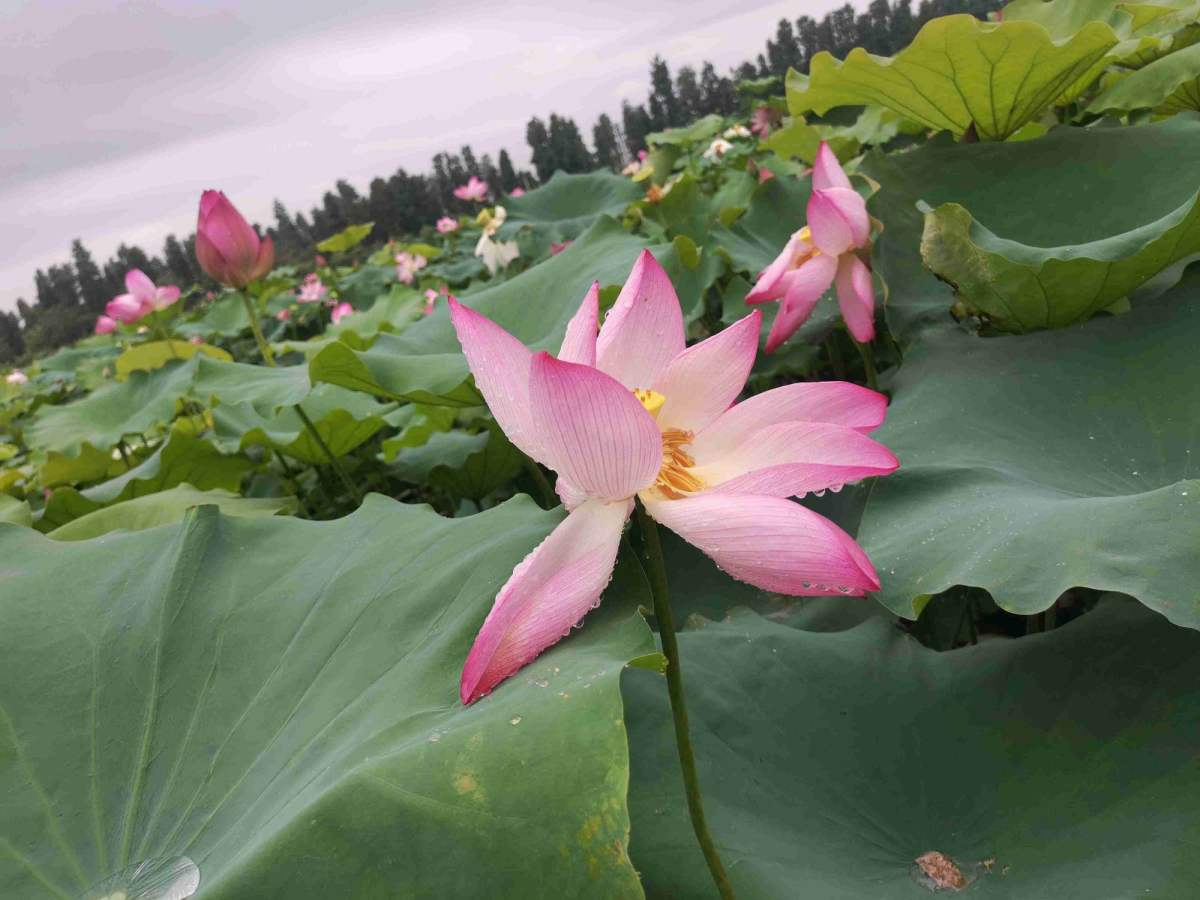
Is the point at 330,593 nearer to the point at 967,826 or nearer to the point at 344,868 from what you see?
the point at 344,868

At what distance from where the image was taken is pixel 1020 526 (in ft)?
2.42

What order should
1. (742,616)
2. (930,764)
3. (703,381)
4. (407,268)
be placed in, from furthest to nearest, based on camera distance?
(407,268)
(742,616)
(930,764)
(703,381)

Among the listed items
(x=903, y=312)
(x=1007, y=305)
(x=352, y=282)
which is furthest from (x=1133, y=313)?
(x=352, y=282)

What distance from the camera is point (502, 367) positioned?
572 mm

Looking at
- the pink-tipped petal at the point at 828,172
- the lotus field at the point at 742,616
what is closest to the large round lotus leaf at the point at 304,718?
the lotus field at the point at 742,616

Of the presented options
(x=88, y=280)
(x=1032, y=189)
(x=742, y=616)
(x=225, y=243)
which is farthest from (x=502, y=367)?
(x=88, y=280)

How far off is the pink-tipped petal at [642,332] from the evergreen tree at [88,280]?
13.3 metres

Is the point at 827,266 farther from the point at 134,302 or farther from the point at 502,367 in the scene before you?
the point at 134,302

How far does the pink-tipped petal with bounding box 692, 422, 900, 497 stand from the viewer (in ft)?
1.80

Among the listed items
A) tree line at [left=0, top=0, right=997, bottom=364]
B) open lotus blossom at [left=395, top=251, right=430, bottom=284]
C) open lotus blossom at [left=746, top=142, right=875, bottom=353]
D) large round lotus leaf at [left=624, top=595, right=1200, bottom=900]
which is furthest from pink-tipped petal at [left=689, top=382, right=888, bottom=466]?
tree line at [left=0, top=0, right=997, bottom=364]

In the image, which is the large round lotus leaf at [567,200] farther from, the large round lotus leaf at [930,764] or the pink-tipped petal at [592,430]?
the pink-tipped petal at [592,430]

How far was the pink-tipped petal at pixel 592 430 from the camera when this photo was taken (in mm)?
504

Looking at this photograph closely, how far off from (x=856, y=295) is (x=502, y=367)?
2.41 ft

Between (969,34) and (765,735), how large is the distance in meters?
1.04
